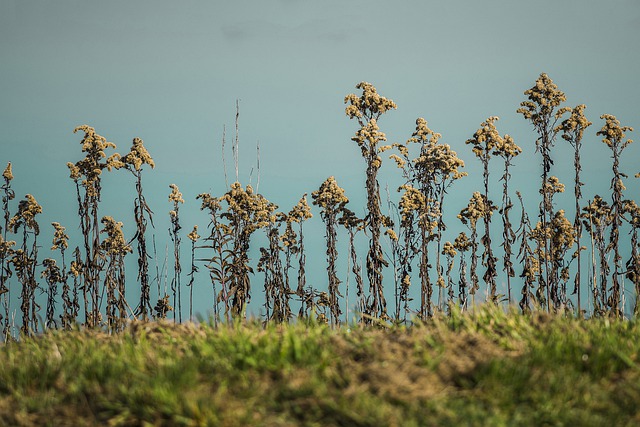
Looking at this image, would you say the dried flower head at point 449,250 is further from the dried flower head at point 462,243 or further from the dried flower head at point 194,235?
the dried flower head at point 194,235

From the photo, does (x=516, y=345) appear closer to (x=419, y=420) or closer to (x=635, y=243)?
(x=419, y=420)

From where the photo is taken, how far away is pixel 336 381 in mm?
4035

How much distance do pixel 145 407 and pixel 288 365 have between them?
90 centimetres

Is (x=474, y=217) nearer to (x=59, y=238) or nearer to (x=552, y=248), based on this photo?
(x=552, y=248)

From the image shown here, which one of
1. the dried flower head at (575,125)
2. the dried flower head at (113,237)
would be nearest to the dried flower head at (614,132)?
the dried flower head at (575,125)

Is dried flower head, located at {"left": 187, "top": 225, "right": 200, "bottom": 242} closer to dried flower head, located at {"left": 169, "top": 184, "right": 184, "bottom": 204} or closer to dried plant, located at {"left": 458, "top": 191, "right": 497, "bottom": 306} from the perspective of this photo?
dried flower head, located at {"left": 169, "top": 184, "right": 184, "bottom": 204}

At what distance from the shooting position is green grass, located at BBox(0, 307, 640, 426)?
3754mm

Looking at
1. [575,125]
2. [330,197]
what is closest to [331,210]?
[330,197]

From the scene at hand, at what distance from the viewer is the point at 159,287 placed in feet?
42.5

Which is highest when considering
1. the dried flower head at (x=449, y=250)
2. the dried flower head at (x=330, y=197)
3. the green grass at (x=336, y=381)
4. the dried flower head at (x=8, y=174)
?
the dried flower head at (x=8, y=174)

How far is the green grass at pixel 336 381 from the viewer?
12.3 ft

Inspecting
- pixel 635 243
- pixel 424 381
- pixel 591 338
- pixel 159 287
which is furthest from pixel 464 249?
pixel 424 381

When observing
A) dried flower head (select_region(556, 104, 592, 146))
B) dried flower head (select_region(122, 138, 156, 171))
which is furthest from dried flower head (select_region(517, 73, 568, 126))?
dried flower head (select_region(122, 138, 156, 171))

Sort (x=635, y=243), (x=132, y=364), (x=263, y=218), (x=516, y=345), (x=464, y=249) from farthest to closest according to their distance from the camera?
(x=464, y=249) < (x=635, y=243) < (x=263, y=218) < (x=516, y=345) < (x=132, y=364)
